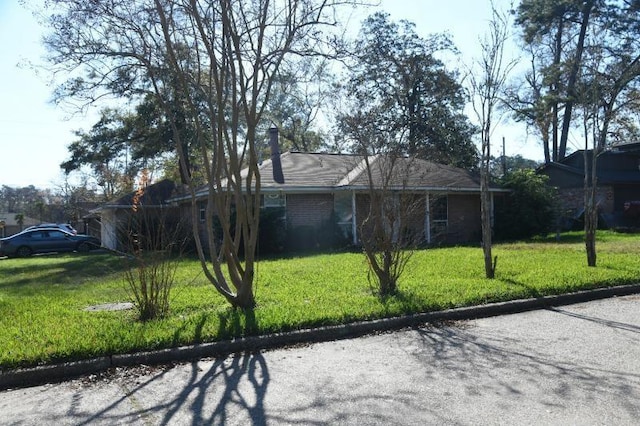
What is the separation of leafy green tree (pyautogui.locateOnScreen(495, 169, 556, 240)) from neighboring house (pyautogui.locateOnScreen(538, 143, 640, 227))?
4533 mm

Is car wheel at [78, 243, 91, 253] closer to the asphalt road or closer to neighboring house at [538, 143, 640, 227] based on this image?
neighboring house at [538, 143, 640, 227]

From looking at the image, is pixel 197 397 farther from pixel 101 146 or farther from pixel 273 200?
pixel 101 146

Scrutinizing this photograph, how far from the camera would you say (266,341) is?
6523 millimetres

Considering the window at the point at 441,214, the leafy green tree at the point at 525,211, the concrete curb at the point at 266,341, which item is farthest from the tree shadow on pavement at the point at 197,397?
the leafy green tree at the point at 525,211

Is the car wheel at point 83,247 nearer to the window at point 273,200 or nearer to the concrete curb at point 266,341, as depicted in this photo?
the window at point 273,200

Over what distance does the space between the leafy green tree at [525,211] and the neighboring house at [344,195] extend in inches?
31.7

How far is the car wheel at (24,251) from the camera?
27.7 meters

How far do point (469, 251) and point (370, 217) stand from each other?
822 cm

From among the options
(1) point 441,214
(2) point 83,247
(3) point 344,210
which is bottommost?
(2) point 83,247

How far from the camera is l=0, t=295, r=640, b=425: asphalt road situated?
14.0 feet

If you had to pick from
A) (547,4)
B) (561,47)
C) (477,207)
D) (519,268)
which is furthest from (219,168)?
(547,4)

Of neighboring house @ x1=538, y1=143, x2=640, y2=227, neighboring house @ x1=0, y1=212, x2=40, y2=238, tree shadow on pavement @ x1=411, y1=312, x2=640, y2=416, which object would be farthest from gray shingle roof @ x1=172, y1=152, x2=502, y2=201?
neighboring house @ x1=0, y1=212, x2=40, y2=238

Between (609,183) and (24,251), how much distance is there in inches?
1215

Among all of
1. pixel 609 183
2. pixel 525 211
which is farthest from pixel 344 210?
pixel 609 183
